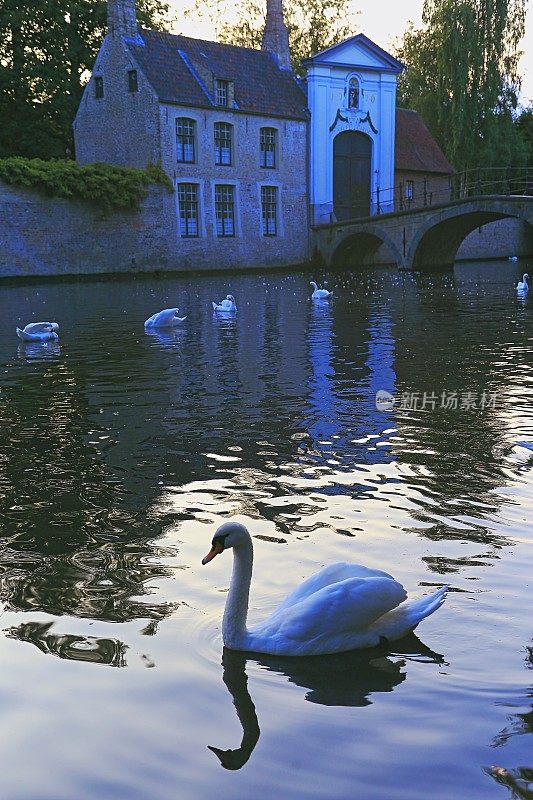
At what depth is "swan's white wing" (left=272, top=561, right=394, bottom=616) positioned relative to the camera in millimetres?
3908

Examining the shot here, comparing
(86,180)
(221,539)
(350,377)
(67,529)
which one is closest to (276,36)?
(86,180)

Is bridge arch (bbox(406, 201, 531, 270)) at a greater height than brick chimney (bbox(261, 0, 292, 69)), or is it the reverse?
brick chimney (bbox(261, 0, 292, 69))

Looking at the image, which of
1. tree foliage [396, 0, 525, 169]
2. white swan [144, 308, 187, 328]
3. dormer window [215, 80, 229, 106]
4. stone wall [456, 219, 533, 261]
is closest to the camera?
white swan [144, 308, 187, 328]

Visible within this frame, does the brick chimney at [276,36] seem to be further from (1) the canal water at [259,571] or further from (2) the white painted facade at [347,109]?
(1) the canal water at [259,571]

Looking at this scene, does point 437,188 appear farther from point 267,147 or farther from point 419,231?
point 419,231

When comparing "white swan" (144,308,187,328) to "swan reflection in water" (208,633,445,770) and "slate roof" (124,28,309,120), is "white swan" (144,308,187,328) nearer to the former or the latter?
"swan reflection in water" (208,633,445,770)

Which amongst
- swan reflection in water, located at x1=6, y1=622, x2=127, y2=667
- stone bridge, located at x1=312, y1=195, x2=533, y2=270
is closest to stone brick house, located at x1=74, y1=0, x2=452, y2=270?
stone bridge, located at x1=312, y1=195, x2=533, y2=270

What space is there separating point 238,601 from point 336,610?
0.44 metres

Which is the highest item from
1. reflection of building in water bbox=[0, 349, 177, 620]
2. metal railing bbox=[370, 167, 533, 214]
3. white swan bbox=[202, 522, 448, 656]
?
metal railing bbox=[370, 167, 533, 214]

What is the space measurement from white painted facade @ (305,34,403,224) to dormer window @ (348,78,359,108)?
0.34ft

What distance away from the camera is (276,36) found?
39.8 meters

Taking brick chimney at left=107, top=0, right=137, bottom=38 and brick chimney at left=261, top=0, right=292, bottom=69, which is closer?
brick chimney at left=107, top=0, right=137, bottom=38

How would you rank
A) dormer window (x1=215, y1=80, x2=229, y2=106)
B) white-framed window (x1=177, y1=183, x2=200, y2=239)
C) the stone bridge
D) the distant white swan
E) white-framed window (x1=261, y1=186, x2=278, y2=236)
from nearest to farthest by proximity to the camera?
1. the distant white swan
2. the stone bridge
3. white-framed window (x1=177, y1=183, x2=200, y2=239)
4. dormer window (x1=215, y1=80, x2=229, y2=106)
5. white-framed window (x1=261, y1=186, x2=278, y2=236)

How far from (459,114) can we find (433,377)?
31872 millimetres
